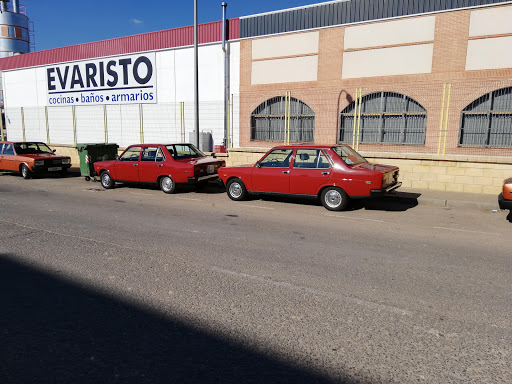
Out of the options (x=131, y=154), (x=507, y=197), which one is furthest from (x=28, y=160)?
(x=507, y=197)

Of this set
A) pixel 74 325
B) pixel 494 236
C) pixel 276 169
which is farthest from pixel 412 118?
pixel 74 325

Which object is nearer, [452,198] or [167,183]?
[452,198]

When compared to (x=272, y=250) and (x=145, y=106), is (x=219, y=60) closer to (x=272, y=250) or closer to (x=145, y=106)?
(x=145, y=106)

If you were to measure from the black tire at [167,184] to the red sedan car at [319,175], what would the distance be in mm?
2147

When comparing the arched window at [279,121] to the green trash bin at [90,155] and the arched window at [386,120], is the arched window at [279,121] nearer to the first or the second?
the arched window at [386,120]

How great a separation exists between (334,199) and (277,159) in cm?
184

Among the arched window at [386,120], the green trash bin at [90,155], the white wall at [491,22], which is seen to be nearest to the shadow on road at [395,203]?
the arched window at [386,120]

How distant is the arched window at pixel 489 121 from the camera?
12.4 meters

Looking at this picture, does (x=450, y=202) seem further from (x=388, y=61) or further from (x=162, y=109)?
(x=162, y=109)

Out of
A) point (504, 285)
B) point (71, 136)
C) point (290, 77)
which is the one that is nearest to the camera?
point (504, 285)

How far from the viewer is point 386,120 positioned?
14.4 m

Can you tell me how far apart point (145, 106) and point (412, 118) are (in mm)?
13684

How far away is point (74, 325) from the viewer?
326 cm

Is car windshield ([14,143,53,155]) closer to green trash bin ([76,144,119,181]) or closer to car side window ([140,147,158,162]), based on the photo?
green trash bin ([76,144,119,181])
